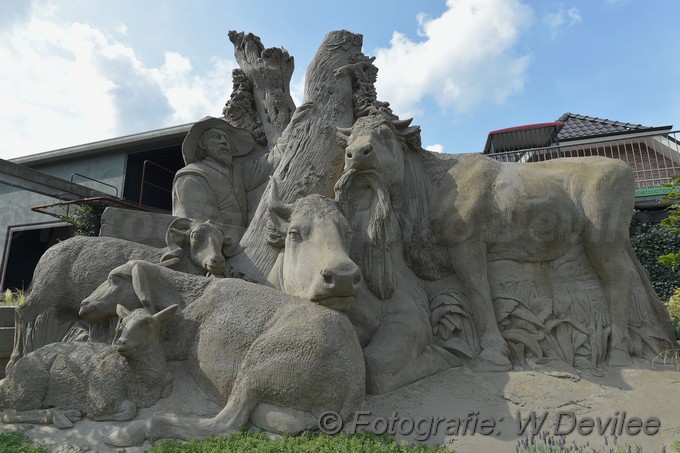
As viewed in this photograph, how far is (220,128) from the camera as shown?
18.9 feet

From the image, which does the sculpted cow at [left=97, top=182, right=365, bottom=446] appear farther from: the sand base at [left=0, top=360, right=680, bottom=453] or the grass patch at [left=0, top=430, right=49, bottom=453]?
the grass patch at [left=0, top=430, right=49, bottom=453]

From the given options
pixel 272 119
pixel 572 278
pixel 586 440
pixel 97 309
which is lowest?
pixel 586 440

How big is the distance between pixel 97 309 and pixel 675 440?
3.75 meters

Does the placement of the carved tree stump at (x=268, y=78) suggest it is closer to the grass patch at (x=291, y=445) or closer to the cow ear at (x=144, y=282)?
the cow ear at (x=144, y=282)

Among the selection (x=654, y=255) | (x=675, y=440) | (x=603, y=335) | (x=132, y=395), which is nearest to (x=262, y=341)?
(x=132, y=395)

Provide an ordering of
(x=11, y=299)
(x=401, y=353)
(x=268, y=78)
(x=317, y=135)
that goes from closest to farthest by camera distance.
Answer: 1. (x=401, y=353)
2. (x=317, y=135)
3. (x=268, y=78)
4. (x=11, y=299)

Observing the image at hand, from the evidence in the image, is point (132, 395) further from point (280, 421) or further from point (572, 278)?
point (572, 278)

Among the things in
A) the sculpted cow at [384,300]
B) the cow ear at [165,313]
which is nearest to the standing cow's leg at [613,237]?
the sculpted cow at [384,300]

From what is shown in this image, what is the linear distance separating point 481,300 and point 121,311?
2.72 m

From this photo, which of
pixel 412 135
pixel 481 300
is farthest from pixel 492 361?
pixel 412 135

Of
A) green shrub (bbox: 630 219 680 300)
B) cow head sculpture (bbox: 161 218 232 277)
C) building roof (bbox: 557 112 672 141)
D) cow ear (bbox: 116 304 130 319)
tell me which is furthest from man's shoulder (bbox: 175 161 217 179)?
building roof (bbox: 557 112 672 141)

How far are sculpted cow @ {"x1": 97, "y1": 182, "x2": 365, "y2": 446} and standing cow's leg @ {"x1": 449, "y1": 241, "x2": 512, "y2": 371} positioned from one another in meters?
1.17

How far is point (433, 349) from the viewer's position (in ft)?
12.3

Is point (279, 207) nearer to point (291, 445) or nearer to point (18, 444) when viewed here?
point (291, 445)
